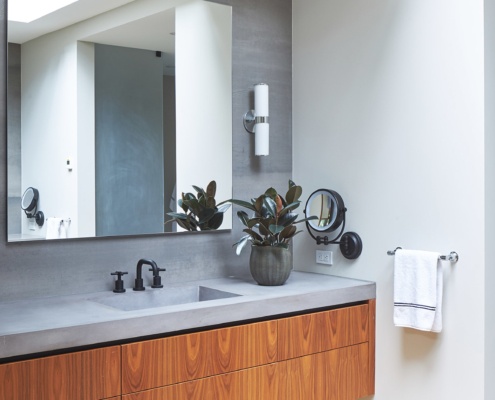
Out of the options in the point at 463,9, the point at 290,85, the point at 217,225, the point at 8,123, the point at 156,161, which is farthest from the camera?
the point at 290,85

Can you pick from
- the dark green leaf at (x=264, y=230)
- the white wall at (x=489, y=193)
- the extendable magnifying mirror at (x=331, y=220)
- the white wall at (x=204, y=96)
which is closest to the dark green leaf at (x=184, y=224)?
the white wall at (x=204, y=96)

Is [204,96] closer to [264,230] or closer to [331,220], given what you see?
[264,230]

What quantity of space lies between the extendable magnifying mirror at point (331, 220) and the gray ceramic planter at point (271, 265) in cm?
34

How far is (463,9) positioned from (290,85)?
102 cm

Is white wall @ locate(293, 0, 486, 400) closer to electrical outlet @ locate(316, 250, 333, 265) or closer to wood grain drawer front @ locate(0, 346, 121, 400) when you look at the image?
electrical outlet @ locate(316, 250, 333, 265)

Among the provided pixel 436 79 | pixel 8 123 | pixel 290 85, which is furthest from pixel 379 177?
pixel 8 123

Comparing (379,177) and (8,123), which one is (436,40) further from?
(8,123)

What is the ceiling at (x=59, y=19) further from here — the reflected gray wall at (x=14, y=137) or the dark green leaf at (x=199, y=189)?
the dark green leaf at (x=199, y=189)

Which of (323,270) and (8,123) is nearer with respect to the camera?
(8,123)

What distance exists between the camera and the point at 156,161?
9.09ft

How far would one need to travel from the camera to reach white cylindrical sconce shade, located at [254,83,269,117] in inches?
119

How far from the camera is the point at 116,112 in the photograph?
2633mm

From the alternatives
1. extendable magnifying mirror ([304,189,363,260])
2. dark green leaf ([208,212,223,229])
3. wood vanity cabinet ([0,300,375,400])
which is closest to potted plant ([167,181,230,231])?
dark green leaf ([208,212,223,229])

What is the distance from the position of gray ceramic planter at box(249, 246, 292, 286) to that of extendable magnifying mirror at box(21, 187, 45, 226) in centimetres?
92
